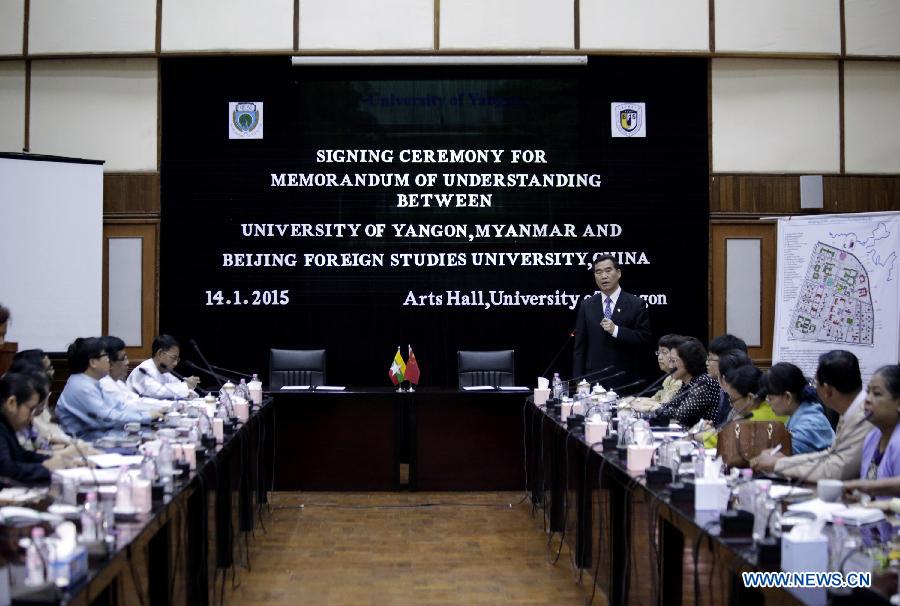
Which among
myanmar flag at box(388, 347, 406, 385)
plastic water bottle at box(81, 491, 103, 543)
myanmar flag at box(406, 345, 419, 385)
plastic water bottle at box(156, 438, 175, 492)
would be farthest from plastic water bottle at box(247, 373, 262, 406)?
plastic water bottle at box(81, 491, 103, 543)

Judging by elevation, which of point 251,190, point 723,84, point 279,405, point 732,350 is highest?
point 723,84

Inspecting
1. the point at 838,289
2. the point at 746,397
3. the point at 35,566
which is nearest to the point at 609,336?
the point at 838,289

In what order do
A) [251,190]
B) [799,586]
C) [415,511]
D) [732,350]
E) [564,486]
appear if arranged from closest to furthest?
[799,586]
[732,350]
[564,486]
[415,511]
[251,190]

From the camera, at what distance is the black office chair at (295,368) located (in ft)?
22.3

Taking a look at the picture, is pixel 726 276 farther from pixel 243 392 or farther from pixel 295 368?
pixel 243 392

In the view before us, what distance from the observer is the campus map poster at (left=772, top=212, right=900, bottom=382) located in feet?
20.8

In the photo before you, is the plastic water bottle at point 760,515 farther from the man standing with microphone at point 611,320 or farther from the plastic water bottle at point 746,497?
the man standing with microphone at point 611,320

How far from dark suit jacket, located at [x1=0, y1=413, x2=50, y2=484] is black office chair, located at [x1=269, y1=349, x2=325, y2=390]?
330 cm

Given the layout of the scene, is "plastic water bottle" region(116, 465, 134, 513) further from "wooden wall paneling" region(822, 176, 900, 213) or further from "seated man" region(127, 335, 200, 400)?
"wooden wall paneling" region(822, 176, 900, 213)

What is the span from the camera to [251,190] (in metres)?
7.51

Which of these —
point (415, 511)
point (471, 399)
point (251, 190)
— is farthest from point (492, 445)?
point (251, 190)

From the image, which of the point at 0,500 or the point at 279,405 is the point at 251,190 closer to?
the point at 279,405

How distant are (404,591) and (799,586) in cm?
241

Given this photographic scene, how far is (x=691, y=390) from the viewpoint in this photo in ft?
15.8
